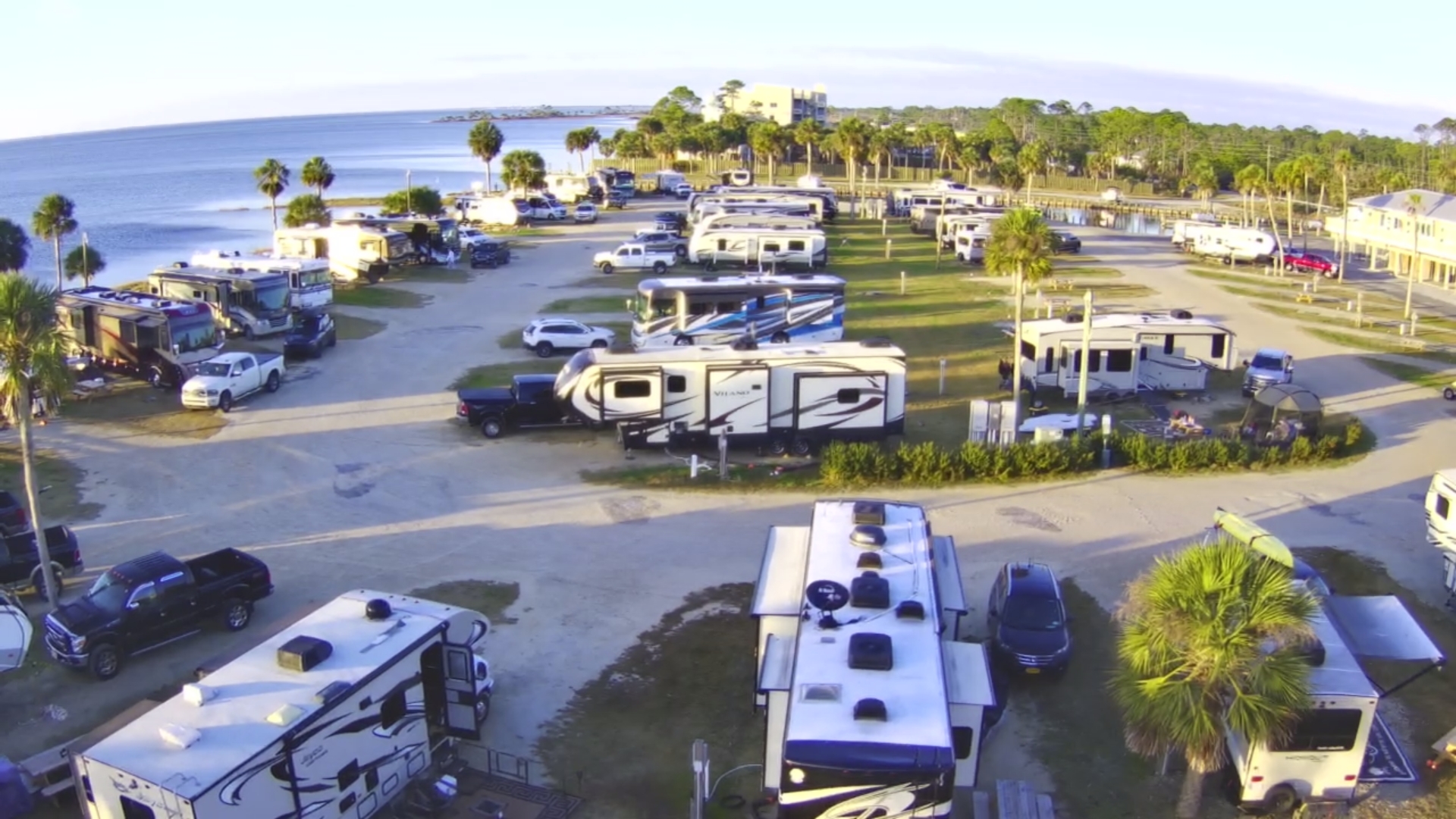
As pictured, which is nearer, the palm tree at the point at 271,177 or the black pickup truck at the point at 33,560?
the black pickup truck at the point at 33,560

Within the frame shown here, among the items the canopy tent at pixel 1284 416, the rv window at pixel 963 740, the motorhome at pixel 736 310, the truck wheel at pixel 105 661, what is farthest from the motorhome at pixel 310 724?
the motorhome at pixel 736 310

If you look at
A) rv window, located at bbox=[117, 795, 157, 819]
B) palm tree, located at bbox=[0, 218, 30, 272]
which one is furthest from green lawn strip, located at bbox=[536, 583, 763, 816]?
palm tree, located at bbox=[0, 218, 30, 272]

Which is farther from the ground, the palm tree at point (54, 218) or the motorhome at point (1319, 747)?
the palm tree at point (54, 218)

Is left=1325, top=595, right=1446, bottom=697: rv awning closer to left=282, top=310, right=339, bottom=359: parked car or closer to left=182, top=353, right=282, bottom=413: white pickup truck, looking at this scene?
left=182, top=353, right=282, bottom=413: white pickup truck

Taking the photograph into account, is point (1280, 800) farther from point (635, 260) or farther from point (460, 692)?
point (635, 260)

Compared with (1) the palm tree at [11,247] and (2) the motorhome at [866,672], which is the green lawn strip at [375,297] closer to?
(1) the palm tree at [11,247]

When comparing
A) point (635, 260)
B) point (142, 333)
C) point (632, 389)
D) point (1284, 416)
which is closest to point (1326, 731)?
point (1284, 416)

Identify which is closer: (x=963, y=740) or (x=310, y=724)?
(x=310, y=724)
